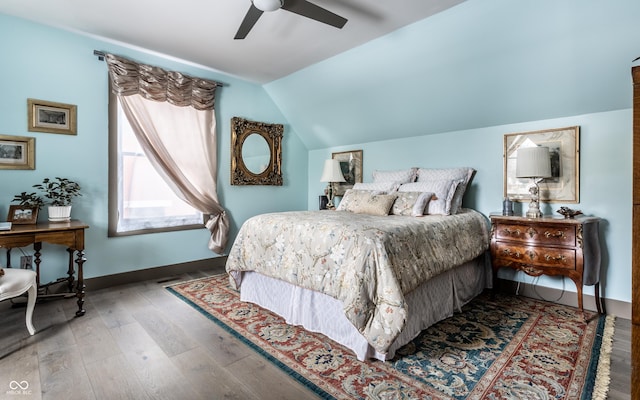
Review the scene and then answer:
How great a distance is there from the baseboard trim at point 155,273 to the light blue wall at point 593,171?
3.13 m

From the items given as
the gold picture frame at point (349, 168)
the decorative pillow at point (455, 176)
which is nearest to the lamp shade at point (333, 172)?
the gold picture frame at point (349, 168)

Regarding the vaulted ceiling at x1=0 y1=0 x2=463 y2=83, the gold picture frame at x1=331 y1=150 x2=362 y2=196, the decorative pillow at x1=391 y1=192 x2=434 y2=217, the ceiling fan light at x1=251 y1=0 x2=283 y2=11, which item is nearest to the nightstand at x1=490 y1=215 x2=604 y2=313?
the decorative pillow at x1=391 y1=192 x2=434 y2=217

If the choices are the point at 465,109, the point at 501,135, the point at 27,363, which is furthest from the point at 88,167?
the point at 501,135

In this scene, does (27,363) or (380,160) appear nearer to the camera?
(27,363)

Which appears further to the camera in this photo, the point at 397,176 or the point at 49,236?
the point at 397,176

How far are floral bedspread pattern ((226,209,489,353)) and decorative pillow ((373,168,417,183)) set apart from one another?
35.8 inches

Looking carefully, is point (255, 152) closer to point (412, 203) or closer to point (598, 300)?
point (412, 203)

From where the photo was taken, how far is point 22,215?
2730 mm

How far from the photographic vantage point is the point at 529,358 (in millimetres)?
2014

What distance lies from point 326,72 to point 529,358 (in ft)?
11.1

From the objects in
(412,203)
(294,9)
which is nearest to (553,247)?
(412,203)

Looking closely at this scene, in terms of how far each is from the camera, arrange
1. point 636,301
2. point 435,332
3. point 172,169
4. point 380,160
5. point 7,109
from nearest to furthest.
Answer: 1. point 636,301
2. point 435,332
3. point 7,109
4. point 172,169
5. point 380,160

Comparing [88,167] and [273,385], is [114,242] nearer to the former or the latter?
[88,167]

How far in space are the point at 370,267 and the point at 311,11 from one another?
185 centimetres
